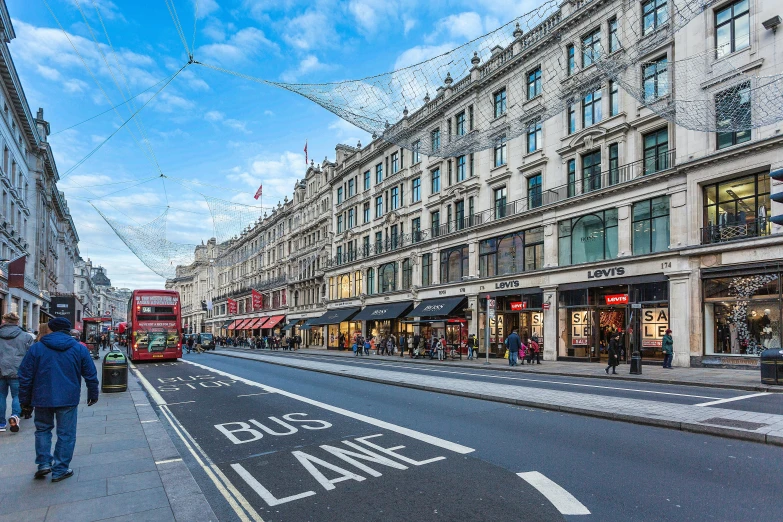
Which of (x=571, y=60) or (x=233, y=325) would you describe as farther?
(x=233, y=325)

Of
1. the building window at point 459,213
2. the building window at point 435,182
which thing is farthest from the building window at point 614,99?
the building window at point 435,182

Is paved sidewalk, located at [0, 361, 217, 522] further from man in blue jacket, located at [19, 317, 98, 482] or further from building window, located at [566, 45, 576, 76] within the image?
building window, located at [566, 45, 576, 76]

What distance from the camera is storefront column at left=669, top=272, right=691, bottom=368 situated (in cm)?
2033

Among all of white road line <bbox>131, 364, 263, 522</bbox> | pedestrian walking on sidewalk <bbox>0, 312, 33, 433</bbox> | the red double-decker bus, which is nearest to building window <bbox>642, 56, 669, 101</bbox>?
white road line <bbox>131, 364, 263, 522</bbox>

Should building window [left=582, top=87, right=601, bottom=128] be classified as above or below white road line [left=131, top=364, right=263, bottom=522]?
above

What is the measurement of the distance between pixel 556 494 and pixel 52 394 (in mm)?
5513

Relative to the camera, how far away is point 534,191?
2858 centimetres

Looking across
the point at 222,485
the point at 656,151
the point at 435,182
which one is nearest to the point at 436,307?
the point at 435,182

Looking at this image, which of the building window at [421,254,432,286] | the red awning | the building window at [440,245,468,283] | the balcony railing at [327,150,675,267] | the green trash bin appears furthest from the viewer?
the red awning

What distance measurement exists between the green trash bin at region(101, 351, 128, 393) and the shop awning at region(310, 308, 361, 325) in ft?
104

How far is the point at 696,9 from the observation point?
37.3 ft

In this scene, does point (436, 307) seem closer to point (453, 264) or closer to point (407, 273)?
point (453, 264)

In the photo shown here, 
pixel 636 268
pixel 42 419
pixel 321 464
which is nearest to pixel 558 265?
pixel 636 268

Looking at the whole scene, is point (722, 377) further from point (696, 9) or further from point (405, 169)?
point (405, 169)
